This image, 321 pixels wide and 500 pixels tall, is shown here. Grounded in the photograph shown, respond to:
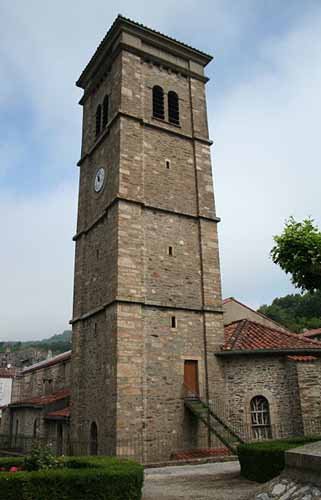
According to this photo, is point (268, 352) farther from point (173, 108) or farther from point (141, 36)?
point (141, 36)

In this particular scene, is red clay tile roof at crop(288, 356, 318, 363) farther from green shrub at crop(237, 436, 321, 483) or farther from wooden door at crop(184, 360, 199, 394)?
green shrub at crop(237, 436, 321, 483)

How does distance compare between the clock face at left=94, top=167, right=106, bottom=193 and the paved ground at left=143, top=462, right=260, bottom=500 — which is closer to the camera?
the paved ground at left=143, top=462, right=260, bottom=500

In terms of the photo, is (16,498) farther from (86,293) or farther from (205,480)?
(86,293)

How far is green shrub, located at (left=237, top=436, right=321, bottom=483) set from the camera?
398 inches

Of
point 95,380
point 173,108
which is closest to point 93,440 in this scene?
point 95,380

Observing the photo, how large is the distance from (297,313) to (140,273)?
4648cm

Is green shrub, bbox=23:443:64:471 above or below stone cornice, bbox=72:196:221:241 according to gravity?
below

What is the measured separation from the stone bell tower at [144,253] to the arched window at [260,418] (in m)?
1.60

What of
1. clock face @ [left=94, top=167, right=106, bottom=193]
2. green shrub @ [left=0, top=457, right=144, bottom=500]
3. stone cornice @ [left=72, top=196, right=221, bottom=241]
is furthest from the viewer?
clock face @ [left=94, top=167, right=106, bottom=193]

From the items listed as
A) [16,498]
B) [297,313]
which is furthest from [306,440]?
[297,313]

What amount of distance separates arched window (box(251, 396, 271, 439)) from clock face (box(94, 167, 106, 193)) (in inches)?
446

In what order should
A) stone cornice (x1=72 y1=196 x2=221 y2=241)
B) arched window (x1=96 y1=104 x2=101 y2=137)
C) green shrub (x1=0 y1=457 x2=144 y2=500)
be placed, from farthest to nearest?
arched window (x1=96 y1=104 x2=101 y2=137), stone cornice (x1=72 y1=196 x2=221 y2=241), green shrub (x1=0 y1=457 x2=144 y2=500)

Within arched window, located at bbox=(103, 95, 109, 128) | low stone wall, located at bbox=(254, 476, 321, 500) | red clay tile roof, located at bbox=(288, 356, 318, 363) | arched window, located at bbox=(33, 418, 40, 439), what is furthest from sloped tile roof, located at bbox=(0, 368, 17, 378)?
low stone wall, located at bbox=(254, 476, 321, 500)

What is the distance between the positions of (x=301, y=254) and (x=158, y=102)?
36.9ft
